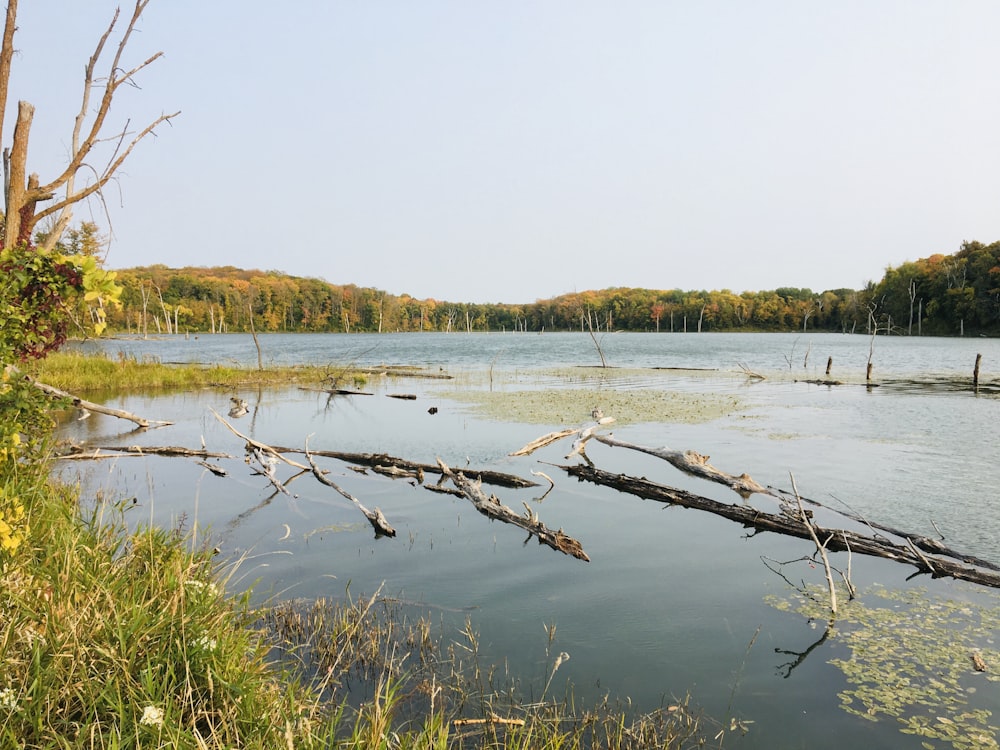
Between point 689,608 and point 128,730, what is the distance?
5154 mm

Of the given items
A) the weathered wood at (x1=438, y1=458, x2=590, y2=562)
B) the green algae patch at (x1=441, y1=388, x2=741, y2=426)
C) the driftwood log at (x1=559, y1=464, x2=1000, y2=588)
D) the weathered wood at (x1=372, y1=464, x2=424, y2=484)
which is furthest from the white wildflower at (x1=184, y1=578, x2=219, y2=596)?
the green algae patch at (x1=441, y1=388, x2=741, y2=426)

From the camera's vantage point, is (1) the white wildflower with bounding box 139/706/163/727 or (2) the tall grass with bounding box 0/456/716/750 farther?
(2) the tall grass with bounding box 0/456/716/750

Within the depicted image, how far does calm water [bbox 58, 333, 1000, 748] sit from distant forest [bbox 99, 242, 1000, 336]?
71855mm

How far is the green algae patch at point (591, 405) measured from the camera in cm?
1878

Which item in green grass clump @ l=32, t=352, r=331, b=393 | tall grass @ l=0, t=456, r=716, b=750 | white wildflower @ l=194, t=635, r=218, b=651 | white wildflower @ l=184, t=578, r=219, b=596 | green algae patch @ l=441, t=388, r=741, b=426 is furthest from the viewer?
green grass clump @ l=32, t=352, r=331, b=393

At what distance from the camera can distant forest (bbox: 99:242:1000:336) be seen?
3661 inches

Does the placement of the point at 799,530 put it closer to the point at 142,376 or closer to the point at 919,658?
the point at 919,658

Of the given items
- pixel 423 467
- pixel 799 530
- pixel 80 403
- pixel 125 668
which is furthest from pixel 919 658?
pixel 80 403

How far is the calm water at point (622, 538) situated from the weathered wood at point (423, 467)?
33 centimetres

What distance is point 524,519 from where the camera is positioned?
330 inches

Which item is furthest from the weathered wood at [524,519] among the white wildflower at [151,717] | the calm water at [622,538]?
the white wildflower at [151,717]

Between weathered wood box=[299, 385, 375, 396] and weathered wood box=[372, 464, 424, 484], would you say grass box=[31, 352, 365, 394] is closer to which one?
weathered wood box=[299, 385, 375, 396]

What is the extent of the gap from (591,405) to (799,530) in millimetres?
13518

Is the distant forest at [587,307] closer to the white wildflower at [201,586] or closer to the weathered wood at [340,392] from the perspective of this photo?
the weathered wood at [340,392]
